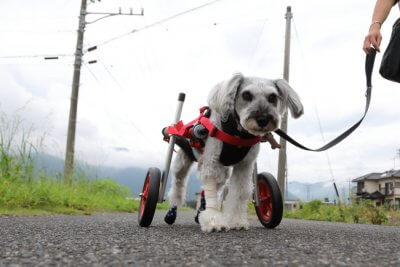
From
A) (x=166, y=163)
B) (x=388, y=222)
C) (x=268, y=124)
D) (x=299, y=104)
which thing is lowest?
(x=388, y=222)

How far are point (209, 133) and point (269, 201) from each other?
1130 mm

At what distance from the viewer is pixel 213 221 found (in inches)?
139

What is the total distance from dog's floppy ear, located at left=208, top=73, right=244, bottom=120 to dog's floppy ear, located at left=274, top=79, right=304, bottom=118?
360 millimetres

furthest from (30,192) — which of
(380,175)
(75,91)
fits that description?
(380,175)

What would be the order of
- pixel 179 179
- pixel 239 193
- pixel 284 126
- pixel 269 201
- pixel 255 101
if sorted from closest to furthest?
pixel 255 101 → pixel 239 193 → pixel 269 201 → pixel 179 179 → pixel 284 126

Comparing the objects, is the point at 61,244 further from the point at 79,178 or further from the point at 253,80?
the point at 79,178

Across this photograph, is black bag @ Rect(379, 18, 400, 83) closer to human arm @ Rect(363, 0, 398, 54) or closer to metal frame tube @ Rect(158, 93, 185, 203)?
human arm @ Rect(363, 0, 398, 54)

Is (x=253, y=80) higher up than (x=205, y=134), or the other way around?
(x=253, y=80)

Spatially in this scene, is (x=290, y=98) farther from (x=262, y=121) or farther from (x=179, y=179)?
(x=179, y=179)

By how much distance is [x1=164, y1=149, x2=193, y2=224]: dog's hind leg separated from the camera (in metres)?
4.74

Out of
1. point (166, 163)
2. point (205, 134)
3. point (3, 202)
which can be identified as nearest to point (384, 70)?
point (205, 134)

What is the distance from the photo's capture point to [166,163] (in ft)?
14.3

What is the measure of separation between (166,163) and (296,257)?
96.5 inches

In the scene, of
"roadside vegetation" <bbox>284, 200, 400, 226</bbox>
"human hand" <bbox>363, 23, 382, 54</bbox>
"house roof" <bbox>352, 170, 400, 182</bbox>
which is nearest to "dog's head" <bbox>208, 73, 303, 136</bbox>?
"human hand" <bbox>363, 23, 382, 54</bbox>
